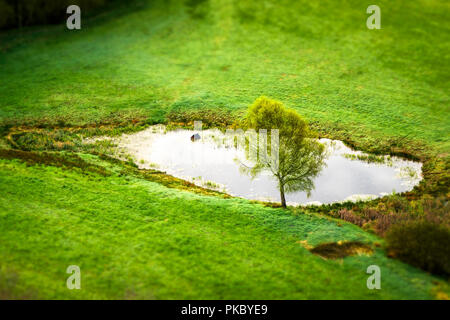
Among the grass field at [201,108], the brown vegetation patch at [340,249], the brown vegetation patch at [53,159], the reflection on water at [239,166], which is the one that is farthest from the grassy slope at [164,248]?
the reflection on water at [239,166]

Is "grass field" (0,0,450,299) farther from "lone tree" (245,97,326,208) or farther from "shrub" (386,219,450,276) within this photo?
"lone tree" (245,97,326,208)

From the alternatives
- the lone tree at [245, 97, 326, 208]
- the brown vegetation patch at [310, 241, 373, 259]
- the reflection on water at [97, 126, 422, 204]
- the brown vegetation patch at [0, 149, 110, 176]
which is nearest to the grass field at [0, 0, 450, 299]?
the brown vegetation patch at [310, 241, 373, 259]

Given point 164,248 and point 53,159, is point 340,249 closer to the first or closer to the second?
point 164,248

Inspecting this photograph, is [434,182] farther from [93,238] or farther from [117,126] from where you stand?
[117,126]

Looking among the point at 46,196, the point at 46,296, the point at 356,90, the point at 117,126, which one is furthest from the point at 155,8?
the point at 46,296

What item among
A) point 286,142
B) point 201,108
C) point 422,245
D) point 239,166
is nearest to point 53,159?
point 239,166
